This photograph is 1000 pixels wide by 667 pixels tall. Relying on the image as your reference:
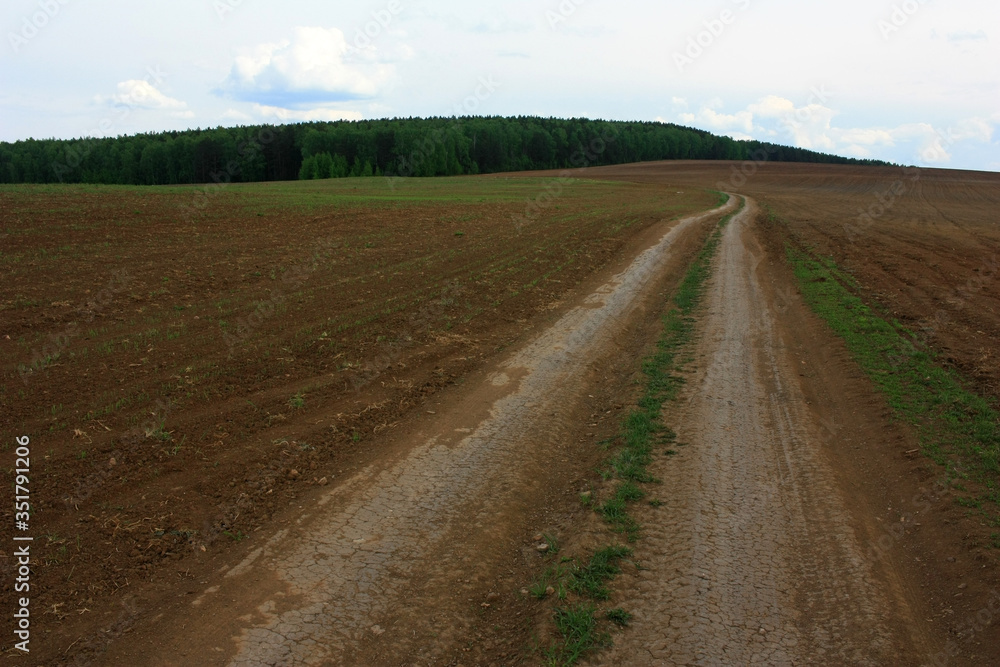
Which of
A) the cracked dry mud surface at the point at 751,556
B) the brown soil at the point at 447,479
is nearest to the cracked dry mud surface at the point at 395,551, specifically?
the brown soil at the point at 447,479

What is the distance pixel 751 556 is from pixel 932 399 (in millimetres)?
4935

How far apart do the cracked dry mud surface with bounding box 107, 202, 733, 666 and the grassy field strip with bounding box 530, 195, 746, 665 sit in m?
0.71

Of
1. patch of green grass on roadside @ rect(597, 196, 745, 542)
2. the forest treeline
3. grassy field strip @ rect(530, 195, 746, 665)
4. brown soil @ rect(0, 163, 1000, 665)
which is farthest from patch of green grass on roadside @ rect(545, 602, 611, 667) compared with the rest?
the forest treeline

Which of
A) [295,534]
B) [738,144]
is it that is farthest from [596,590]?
[738,144]

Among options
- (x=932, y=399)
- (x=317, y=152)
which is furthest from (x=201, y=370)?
(x=317, y=152)

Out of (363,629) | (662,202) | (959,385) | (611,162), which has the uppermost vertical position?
(611,162)

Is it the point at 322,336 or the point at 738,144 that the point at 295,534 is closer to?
the point at 322,336

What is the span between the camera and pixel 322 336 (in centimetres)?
1083

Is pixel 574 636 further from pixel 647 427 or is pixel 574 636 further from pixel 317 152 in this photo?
pixel 317 152

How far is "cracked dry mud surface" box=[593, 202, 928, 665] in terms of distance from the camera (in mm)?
4219

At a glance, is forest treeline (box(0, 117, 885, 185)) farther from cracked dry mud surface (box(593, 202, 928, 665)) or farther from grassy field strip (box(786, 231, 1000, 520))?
cracked dry mud surface (box(593, 202, 928, 665))

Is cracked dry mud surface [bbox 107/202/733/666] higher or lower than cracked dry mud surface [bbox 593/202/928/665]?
lower

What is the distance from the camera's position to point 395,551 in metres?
5.27

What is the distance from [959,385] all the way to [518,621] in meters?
7.78
